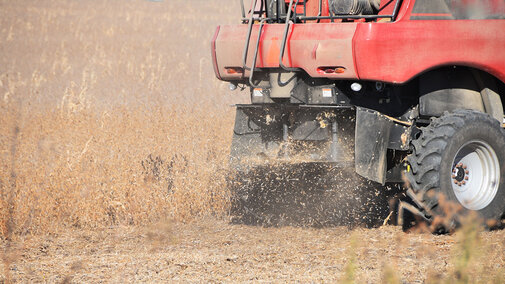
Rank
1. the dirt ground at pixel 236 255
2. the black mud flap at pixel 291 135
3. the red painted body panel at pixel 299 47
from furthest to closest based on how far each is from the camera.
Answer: the black mud flap at pixel 291 135 → the red painted body panel at pixel 299 47 → the dirt ground at pixel 236 255

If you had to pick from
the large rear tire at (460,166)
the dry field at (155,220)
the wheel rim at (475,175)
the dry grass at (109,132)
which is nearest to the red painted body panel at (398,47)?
the large rear tire at (460,166)

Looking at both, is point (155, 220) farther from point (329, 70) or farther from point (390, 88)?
point (390, 88)

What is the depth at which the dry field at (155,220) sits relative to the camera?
4391mm

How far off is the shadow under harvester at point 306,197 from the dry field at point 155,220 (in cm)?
25

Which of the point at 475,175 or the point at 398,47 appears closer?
the point at 398,47

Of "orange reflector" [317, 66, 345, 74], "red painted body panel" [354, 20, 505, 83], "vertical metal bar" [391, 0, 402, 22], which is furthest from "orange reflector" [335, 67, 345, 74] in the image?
"vertical metal bar" [391, 0, 402, 22]

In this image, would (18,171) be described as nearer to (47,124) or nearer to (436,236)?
(47,124)

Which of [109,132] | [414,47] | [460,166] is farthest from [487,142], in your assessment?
[109,132]

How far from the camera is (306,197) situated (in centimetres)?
655

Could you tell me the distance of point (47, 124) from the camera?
954 cm

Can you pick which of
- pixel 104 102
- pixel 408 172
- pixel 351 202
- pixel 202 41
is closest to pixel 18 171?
pixel 351 202

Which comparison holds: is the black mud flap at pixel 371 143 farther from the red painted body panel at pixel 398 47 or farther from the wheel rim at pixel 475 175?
the wheel rim at pixel 475 175

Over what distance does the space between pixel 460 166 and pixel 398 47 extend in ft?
3.96

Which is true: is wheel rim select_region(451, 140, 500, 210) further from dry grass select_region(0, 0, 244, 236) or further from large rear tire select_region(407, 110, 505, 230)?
dry grass select_region(0, 0, 244, 236)
